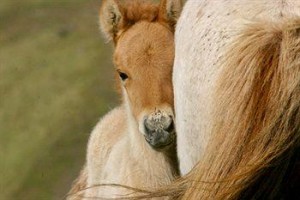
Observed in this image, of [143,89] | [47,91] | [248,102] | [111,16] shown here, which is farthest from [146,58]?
[47,91]

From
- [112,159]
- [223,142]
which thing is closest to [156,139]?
[112,159]

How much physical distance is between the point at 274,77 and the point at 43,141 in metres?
17.6

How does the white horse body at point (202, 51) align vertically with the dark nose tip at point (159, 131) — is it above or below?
above

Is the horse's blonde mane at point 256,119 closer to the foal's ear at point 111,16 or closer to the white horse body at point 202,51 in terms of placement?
the white horse body at point 202,51

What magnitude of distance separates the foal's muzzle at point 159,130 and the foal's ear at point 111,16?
75 centimetres

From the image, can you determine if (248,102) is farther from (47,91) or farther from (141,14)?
(47,91)

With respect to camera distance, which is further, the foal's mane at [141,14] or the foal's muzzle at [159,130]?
the foal's mane at [141,14]

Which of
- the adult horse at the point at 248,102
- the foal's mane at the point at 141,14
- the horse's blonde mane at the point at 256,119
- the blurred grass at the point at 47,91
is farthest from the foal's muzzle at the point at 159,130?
the blurred grass at the point at 47,91

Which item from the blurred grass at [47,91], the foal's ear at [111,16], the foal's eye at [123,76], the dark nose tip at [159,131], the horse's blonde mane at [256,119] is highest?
the horse's blonde mane at [256,119]

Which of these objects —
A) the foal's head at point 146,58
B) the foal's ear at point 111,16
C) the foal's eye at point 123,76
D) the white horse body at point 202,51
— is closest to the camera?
the white horse body at point 202,51

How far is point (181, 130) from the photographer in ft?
12.4

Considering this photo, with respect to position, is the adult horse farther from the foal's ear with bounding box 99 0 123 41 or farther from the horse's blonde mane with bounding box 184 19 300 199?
the foal's ear with bounding box 99 0 123 41

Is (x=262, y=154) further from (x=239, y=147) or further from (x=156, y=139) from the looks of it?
(x=156, y=139)

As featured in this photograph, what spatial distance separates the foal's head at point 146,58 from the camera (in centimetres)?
479
